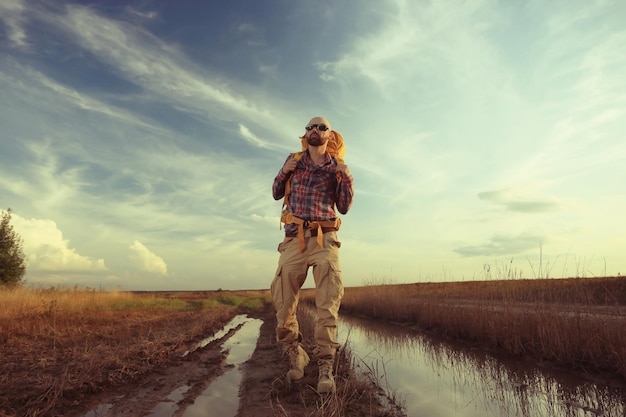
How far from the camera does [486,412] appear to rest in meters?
3.69

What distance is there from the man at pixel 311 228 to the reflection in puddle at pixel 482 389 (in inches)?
49.5

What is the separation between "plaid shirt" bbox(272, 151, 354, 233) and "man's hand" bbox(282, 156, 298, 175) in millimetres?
61

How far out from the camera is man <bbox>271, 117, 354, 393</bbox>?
4141 mm

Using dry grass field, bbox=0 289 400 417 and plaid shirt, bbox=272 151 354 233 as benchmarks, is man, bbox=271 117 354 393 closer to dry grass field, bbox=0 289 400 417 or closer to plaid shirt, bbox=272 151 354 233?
plaid shirt, bbox=272 151 354 233

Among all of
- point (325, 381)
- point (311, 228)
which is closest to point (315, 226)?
point (311, 228)

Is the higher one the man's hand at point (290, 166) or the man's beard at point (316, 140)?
the man's beard at point (316, 140)

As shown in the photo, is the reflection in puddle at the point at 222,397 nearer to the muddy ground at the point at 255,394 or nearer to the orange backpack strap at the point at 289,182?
the muddy ground at the point at 255,394

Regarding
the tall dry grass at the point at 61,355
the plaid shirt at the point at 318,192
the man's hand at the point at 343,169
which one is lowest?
the tall dry grass at the point at 61,355

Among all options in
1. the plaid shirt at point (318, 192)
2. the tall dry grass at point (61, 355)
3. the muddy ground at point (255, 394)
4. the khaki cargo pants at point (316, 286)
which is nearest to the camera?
the muddy ground at point (255, 394)

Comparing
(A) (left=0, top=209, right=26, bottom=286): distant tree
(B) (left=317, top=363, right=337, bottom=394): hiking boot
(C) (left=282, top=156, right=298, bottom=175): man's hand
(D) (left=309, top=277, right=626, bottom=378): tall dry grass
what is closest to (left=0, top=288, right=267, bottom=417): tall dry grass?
(B) (left=317, top=363, right=337, bottom=394): hiking boot

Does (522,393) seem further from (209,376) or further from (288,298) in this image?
(209,376)

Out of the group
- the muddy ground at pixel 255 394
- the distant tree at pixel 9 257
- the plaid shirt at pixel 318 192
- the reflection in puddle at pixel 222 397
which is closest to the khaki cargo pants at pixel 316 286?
the plaid shirt at pixel 318 192

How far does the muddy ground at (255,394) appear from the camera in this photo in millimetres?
3338

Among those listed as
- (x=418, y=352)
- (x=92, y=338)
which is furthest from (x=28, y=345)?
(x=418, y=352)
